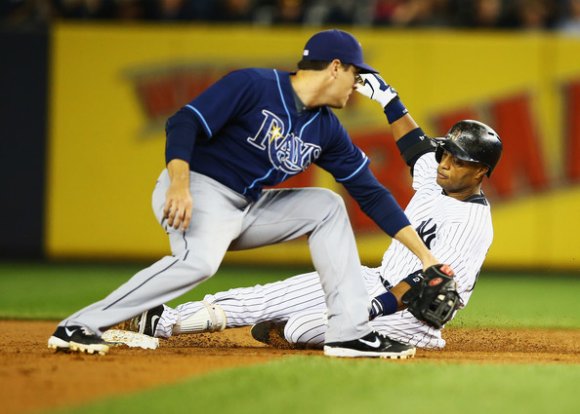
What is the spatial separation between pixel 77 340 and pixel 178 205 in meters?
0.82

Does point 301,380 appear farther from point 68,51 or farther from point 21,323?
point 68,51

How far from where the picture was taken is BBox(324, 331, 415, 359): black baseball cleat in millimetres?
5148

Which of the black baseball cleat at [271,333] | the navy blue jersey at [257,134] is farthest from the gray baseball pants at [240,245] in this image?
the black baseball cleat at [271,333]

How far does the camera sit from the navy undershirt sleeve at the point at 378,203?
205 inches

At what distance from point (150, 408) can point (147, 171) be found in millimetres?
7856

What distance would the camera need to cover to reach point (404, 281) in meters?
5.61

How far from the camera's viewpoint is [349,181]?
5.27 m

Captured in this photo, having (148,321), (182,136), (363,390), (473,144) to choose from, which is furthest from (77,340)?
(473,144)

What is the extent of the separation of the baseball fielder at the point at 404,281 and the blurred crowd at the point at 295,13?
560 cm

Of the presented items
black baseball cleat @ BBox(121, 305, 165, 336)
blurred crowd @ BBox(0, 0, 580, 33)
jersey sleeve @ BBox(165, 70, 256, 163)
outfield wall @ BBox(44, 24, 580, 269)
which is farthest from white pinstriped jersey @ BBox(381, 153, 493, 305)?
blurred crowd @ BBox(0, 0, 580, 33)

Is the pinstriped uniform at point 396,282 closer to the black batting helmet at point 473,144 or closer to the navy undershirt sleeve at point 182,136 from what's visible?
the black batting helmet at point 473,144

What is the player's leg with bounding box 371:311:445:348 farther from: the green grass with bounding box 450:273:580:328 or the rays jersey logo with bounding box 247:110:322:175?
the green grass with bounding box 450:273:580:328

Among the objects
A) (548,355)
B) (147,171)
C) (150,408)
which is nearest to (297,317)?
(548,355)

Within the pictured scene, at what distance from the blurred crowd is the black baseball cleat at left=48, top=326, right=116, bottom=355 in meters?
7.06
